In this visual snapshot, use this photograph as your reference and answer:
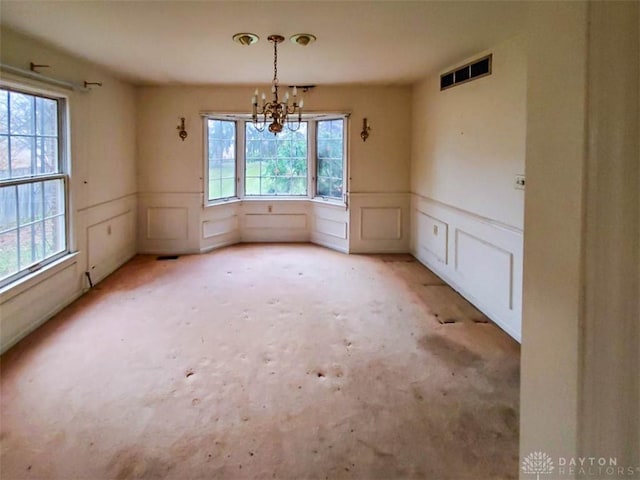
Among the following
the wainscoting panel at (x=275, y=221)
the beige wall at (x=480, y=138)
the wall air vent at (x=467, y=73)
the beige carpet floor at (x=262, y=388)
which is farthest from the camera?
the wainscoting panel at (x=275, y=221)

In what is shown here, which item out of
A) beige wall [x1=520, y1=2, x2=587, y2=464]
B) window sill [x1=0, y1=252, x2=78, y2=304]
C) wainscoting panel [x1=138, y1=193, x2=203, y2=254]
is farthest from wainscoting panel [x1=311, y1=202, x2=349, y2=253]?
beige wall [x1=520, y1=2, x2=587, y2=464]

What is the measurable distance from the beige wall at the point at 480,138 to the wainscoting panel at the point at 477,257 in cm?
12

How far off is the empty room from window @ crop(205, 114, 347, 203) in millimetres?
45

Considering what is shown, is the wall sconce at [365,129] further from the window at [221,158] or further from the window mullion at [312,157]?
the window at [221,158]

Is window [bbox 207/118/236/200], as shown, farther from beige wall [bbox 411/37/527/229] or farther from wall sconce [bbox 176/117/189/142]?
beige wall [bbox 411/37/527/229]

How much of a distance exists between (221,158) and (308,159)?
1.29 m

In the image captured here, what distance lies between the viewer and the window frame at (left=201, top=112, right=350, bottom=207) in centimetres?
643

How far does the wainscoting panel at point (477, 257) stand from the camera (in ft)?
11.8

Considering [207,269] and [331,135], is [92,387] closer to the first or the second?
[207,269]

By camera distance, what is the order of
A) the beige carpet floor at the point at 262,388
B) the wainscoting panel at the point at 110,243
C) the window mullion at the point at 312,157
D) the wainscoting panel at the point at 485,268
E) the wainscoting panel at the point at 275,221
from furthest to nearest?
the wainscoting panel at the point at 275,221 → the window mullion at the point at 312,157 → the wainscoting panel at the point at 110,243 → the wainscoting panel at the point at 485,268 → the beige carpet floor at the point at 262,388

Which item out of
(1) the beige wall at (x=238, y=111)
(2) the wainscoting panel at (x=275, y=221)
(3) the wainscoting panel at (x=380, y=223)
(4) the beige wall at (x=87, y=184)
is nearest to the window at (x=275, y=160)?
(2) the wainscoting panel at (x=275, y=221)

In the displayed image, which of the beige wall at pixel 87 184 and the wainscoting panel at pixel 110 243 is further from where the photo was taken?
the wainscoting panel at pixel 110 243

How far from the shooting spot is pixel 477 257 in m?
4.29

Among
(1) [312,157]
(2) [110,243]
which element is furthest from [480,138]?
(2) [110,243]
